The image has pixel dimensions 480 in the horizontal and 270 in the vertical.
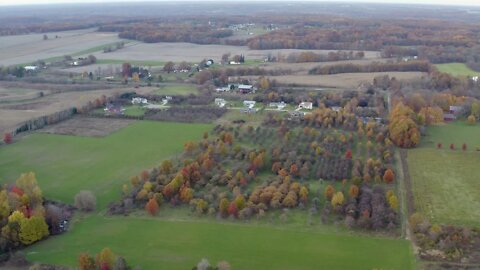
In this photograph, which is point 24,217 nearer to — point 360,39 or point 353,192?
point 353,192

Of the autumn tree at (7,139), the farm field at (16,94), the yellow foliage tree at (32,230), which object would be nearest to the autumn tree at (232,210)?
the yellow foliage tree at (32,230)

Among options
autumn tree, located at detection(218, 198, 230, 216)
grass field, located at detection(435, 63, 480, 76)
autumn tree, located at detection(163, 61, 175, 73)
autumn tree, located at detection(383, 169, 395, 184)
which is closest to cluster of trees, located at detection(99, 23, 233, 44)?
autumn tree, located at detection(163, 61, 175, 73)

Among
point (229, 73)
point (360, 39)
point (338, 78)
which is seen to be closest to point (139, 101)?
point (229, 73)

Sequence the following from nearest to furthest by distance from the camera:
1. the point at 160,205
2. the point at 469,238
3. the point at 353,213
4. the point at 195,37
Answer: the point at 469,238 < the point at 353,213 < the point at 160,205 < the point at 195,37

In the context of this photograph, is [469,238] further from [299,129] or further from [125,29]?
[125,29]

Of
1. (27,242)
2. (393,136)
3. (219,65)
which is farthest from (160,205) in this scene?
(219,65)

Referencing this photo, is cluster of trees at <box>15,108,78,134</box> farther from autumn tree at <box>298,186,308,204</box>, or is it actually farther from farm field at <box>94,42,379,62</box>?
farm field at <box>94,42,379,62</box>

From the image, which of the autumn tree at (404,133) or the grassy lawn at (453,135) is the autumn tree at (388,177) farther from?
the grassy lawn at (453,135)
